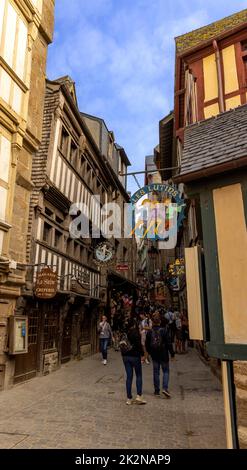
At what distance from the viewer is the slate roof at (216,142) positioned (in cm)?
405

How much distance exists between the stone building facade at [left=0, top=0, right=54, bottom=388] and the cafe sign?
16.5 inches

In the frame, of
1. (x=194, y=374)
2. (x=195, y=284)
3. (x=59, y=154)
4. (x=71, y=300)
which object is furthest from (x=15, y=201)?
(x=194, y=374)

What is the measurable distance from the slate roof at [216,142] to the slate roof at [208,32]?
451cm

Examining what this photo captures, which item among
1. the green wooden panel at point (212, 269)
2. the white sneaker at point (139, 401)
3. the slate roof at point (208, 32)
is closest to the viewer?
the green wooden panel at point (212, 269)

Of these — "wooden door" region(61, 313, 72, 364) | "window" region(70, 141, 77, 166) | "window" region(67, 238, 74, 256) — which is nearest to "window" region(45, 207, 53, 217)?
"window" region(67, 238, 74, 256)

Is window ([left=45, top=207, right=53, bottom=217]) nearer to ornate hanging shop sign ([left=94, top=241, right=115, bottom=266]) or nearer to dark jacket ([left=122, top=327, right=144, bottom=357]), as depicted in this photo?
ornate hanging shop sign ([left=94, top=241, right=115, bottom=266])

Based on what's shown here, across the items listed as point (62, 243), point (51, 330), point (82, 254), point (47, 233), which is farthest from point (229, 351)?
point (82, 254)

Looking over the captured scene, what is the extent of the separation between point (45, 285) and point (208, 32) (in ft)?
29.2

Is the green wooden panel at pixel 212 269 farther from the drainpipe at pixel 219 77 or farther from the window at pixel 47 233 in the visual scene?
the window at pixel 47 233

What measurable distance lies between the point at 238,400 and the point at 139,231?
8692mm

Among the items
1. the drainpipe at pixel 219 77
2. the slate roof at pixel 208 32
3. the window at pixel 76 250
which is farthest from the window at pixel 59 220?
the slate roof at pixel 208 32

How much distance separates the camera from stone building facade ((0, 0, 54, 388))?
7.79 meters
